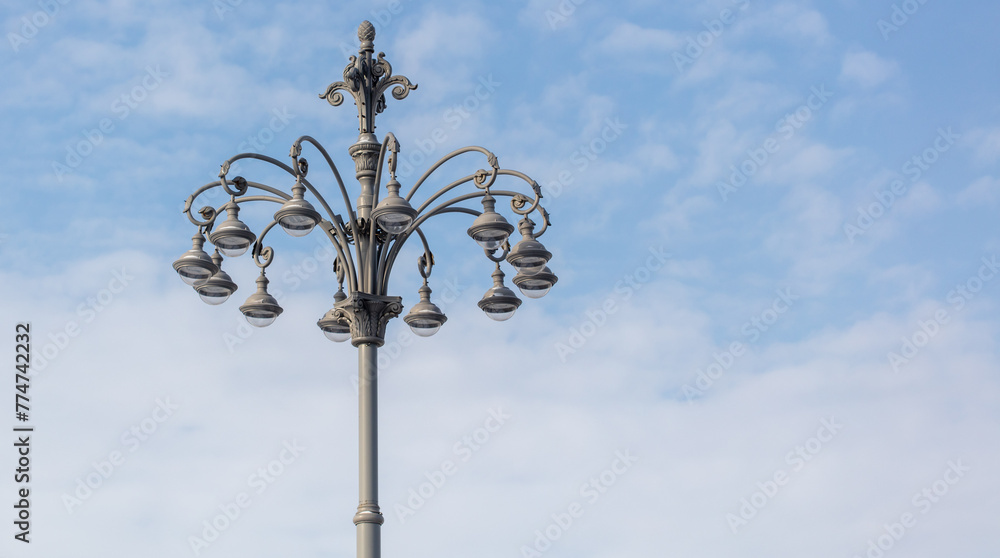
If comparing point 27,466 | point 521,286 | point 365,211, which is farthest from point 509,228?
point 27,466

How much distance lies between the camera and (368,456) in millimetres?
10219

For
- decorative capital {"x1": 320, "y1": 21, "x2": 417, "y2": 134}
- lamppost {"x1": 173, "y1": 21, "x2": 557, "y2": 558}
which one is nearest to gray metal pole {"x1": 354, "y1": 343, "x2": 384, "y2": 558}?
lamppost {"x1": 173, "y1": 21, "x2": 557, "y2": 558}

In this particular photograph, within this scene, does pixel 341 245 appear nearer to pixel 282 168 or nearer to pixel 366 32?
pixel 282 168

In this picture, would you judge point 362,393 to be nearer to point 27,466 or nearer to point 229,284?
point 229,284

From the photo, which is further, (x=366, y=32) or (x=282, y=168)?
(x=366, y=32)

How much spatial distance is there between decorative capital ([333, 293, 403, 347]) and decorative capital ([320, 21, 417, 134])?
5.67 feet

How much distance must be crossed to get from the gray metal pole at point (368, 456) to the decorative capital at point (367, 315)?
75 mm

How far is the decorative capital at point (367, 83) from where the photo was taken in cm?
1141

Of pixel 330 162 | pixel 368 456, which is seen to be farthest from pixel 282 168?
pixel 368 456

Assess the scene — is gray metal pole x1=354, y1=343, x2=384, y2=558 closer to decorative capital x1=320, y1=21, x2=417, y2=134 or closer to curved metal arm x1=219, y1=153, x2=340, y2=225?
curved metal arm x1=219, y1=153, x2=340, y2=225

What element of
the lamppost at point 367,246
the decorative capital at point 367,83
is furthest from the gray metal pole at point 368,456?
the decorative capital at point 367,83

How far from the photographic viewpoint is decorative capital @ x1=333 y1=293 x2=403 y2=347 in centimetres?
1046

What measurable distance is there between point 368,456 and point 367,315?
46.1 inches

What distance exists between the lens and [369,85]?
1147cm
